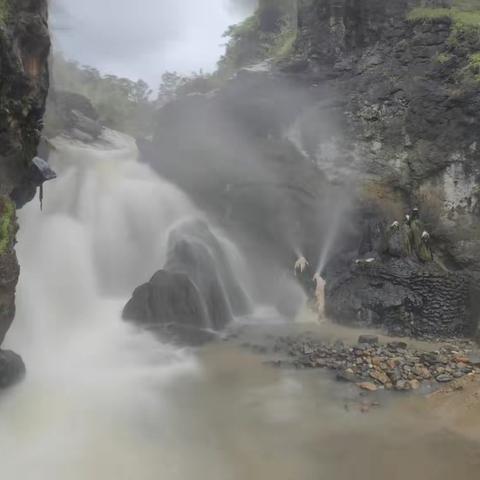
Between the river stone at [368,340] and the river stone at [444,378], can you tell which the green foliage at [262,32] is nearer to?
the river stone at [368,340]

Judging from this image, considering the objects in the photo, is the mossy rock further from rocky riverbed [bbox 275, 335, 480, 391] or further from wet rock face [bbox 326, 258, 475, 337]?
wet rock face [bbox 326, 258, 475, 337]

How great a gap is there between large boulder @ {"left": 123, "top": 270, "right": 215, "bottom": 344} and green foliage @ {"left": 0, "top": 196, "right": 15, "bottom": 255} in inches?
230

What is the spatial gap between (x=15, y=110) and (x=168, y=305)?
800 cm

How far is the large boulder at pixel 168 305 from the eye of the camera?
1759 cm

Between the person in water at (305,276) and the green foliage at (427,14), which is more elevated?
the green foliage at (427,14)

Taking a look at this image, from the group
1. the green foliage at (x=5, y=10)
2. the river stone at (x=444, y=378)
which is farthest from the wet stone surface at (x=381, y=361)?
the green foliage at (x=5, y=10)

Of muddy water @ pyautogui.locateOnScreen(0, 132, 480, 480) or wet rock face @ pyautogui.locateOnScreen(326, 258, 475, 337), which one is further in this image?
wet rock face @ pyautogui.locateOnScreen(326, 258, 475, 337)

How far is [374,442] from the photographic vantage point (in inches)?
389

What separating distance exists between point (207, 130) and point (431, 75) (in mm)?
11676

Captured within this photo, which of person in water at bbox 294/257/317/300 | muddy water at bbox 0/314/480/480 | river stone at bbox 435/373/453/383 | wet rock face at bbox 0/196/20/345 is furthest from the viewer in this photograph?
person in water at bbox 294/257/317/300

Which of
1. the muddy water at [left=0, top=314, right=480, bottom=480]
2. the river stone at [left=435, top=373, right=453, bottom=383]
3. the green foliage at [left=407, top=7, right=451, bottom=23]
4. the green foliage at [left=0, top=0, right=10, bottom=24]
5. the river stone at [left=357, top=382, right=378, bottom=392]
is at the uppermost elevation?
the green foliage at [left=407, top=7, right=451, bottom=23]

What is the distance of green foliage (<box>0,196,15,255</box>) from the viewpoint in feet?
40.4

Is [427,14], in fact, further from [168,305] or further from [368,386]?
[368,386]

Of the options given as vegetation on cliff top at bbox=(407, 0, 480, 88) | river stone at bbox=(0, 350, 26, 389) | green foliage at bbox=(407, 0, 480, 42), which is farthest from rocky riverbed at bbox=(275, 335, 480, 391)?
green foliage at bbox=(407, 0, 480, 42)
